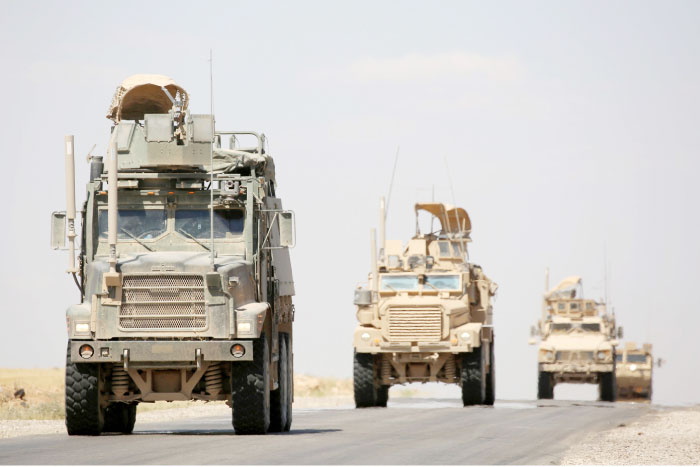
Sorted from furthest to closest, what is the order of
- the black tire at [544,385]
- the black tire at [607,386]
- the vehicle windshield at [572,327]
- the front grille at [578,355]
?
1. the vehicle windshield at [572,327]
2. the black tire at [544,385]
3. the front grille at [578,355]
4. the black tire at [607,386]

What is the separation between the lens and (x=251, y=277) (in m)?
18.7

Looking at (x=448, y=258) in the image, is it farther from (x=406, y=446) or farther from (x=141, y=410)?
(x=406, y=446)

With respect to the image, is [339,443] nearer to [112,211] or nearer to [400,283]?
[112,211]

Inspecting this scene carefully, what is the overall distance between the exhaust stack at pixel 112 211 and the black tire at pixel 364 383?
14953 millimetres

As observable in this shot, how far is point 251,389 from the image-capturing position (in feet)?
58.9

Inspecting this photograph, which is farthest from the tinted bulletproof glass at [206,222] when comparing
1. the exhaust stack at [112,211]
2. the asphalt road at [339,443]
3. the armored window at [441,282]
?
the armored window at [441,282]

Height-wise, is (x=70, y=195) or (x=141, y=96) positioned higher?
(x=141, y=96)

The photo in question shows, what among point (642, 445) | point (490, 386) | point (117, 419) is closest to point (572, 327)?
point (490, 386)

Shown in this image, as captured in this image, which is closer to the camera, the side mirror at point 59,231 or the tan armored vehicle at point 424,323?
the side mirror at point 59,231

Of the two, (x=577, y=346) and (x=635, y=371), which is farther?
(x=635, y=371)

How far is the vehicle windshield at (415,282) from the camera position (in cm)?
3322

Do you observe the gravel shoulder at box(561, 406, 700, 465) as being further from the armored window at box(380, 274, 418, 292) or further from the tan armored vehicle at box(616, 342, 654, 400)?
the tan armored vehicle at box(616, 342, 654, 400)

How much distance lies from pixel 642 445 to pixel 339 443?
4.12m

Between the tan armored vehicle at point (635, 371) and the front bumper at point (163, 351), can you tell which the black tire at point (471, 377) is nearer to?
the front bumper at point (163, 351)
